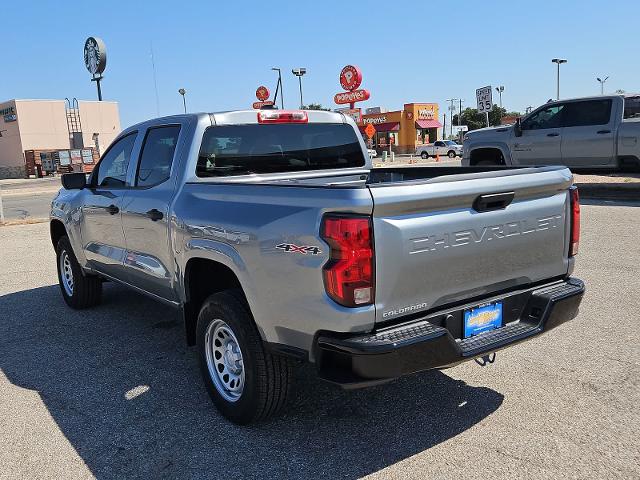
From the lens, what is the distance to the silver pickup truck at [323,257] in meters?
2.73

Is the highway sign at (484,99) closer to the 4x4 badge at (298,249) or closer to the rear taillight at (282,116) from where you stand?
the rear taillight at (282,116)

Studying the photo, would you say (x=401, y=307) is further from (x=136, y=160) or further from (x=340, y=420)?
(x=136, y=160)

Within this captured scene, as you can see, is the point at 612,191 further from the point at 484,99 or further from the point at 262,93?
the point at 262,93

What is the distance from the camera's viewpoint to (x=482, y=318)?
124 inches

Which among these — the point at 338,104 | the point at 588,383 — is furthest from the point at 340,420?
the point at 338,104

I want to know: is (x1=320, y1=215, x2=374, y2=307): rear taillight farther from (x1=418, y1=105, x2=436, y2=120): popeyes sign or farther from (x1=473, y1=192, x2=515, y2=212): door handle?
(x1=418, y1=105, x2=436, y2=120): popeyes sign

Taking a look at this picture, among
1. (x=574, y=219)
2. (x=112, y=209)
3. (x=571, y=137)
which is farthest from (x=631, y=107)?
(x=112, y=209)

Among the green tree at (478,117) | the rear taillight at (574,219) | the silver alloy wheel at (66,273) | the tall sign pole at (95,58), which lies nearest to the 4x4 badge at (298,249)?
the rear taillight at (574,219)

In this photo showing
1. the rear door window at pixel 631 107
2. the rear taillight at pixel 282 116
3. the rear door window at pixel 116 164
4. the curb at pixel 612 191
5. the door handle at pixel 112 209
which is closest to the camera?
the rear taillight at pixel 282 116

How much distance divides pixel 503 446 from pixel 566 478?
0.39 metres

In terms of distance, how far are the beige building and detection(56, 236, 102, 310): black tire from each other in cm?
5151

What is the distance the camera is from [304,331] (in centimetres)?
290

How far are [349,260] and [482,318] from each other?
950 mm

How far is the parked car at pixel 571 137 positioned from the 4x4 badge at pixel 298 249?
11244mm
